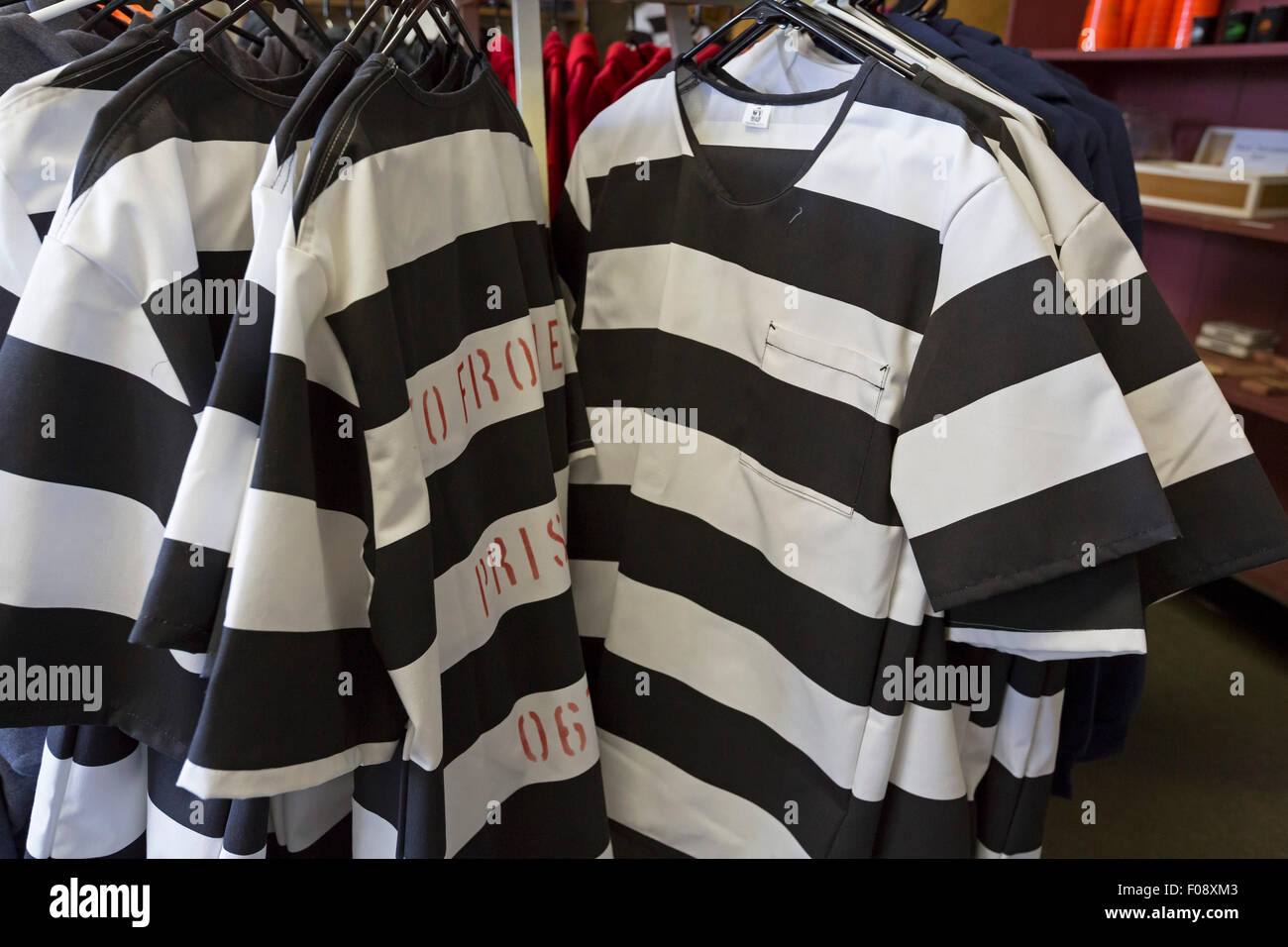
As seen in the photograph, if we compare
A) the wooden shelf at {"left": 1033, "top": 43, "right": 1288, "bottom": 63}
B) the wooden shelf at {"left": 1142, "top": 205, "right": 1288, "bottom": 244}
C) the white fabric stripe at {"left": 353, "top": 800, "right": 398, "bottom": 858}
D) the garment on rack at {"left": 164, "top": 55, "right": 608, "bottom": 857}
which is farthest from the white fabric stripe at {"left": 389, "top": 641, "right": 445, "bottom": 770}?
the wooden shelf at {"left": 1033, "top": 43, "right": 1288, "bottom": 63}

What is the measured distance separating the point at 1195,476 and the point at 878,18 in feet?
2.05

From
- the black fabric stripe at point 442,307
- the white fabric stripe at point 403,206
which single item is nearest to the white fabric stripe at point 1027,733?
the black fabric stripe at point 442,307

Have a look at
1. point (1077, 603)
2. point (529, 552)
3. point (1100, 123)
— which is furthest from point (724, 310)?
point (1100, 123)

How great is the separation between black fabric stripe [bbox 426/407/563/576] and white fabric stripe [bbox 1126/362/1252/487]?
529mm

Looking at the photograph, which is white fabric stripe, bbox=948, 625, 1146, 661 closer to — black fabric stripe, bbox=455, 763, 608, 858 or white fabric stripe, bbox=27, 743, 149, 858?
black fabric stripe, bbox=455, 763, 608, 858

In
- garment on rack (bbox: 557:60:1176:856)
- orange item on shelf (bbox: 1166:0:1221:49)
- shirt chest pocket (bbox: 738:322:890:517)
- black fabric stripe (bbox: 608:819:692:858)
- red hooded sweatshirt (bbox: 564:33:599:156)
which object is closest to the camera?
garment on rack (bbox: 557:60:1176:856)

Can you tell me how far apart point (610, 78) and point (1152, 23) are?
6.42ft

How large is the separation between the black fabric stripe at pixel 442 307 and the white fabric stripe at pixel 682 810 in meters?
0.47

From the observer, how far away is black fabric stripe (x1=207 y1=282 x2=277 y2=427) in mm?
576

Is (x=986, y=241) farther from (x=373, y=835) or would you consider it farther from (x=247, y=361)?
(x=373, y=835)

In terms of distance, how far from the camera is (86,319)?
0.60m

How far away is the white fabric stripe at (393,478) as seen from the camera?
0.61 m

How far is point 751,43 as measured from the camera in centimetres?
92
